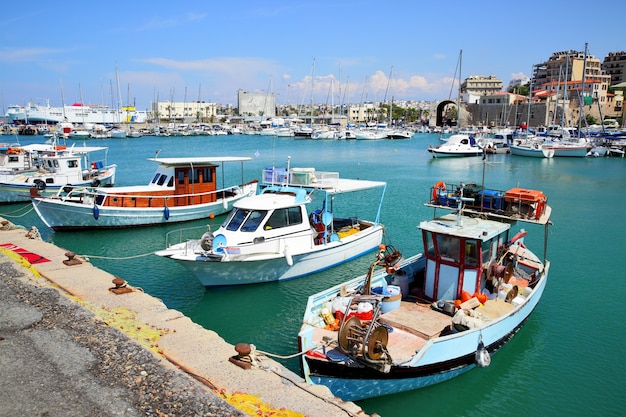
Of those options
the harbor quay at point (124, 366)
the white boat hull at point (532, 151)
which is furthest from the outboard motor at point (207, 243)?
the white boat hull at point (532, 151)

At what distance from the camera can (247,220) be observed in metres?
15.9

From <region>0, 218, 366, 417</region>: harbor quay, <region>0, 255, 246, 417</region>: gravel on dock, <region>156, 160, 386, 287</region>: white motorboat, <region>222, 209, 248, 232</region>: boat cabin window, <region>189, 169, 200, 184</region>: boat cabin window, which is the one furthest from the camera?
<region>189, 169, 200, 184</region>: boat cabin window

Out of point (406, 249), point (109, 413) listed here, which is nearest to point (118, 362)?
point (109, 413)

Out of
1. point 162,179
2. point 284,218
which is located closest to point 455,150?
point 162,179

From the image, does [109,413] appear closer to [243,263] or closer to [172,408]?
[172,408]

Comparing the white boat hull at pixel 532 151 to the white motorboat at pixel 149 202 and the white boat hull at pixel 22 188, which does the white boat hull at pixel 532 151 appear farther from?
the white boat hull at pixel 22 188

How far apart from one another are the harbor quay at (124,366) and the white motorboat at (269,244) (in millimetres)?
4035

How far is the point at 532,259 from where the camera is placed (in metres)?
Result: 15.7

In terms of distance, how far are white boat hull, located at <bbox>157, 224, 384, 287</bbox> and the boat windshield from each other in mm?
1053

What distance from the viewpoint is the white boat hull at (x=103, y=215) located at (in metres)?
23.1

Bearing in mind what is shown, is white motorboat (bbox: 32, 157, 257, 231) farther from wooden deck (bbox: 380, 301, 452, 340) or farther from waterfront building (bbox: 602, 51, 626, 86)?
A: waterfront building (bbox: 602, 51, 626, 86)

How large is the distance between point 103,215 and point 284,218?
1227cm

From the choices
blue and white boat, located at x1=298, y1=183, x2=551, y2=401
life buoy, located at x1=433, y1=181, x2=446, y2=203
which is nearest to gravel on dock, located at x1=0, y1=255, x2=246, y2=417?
blue and white boat, located at x1=298, y1=183, x2=551, y2=401

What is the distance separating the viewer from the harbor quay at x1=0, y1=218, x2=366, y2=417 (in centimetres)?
666
